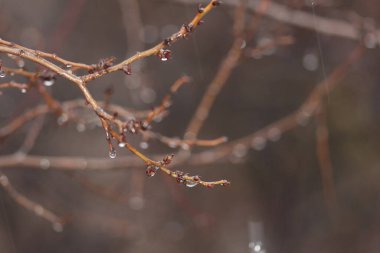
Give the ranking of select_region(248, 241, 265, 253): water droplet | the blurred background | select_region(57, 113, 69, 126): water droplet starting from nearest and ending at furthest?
select_region(57, 113, 69, 126): water droplet < select_region(248, 241, 265, 253): water droplet < the blurred background

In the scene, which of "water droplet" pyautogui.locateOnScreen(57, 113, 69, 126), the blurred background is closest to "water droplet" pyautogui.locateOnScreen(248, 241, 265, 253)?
the blurred background

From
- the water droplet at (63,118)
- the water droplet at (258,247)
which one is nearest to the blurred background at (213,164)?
the water droplet at (258,247)

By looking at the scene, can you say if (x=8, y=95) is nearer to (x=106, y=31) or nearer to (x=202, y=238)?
(x=106, y=31)

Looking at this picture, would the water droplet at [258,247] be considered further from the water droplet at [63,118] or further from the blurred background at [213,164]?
the water droplet at [63,118]

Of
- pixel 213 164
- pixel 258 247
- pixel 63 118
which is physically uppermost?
pixel 213 164

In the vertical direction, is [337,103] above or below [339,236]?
above

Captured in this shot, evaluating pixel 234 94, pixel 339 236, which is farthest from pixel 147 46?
pixel 339 236

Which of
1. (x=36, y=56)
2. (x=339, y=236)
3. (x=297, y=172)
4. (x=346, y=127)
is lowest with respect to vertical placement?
(x=36, y=56)

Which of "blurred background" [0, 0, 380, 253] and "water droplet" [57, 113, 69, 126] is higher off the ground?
"blurred background" [0, 0, 380, 253]

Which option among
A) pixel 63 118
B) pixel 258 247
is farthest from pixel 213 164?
pixel 63 118

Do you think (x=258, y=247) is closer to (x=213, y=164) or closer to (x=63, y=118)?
(x=213, y=164)

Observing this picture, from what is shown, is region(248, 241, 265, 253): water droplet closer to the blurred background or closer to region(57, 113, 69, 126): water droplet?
the blurred background
